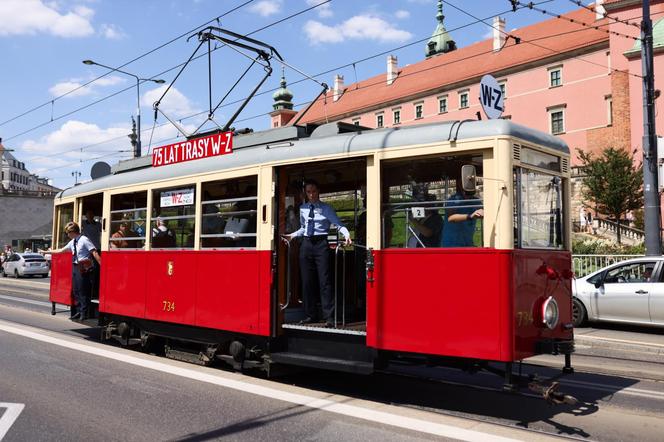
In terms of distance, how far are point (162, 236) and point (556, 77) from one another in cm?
4904

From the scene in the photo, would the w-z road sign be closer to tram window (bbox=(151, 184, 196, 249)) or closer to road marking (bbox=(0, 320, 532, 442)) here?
tram window (bbox=(151, 184, 196, 249))

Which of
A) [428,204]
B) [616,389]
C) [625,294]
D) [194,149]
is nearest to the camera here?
[428,204]

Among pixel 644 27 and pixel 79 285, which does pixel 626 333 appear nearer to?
pixel 644 27

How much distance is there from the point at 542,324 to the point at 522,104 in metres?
51.5

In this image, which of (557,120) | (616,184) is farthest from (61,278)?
(557,120)

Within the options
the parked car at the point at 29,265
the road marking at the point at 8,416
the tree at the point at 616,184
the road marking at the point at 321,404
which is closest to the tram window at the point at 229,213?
the road marking at the point at 321,404

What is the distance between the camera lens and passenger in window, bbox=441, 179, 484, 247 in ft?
18.0

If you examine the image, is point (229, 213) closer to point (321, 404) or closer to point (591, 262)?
point (321, 404)

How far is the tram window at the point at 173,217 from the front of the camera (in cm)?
792

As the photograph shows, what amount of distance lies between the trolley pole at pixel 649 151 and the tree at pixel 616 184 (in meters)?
19.4

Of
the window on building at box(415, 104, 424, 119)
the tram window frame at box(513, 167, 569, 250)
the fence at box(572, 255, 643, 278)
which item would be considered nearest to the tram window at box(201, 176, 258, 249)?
the tram window frame at box(513, 167, 569, 250)

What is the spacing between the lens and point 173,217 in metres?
8.28

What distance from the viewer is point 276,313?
22.5 ft

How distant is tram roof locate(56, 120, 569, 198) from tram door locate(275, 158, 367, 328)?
0.22m
